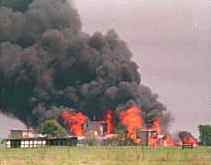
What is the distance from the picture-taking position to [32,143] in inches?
2191

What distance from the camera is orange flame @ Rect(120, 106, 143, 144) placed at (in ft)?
233

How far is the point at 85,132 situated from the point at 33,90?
15.7m

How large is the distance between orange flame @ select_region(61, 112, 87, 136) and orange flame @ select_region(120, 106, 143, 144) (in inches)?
251

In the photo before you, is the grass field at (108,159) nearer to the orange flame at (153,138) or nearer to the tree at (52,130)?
the tree at (52,130)

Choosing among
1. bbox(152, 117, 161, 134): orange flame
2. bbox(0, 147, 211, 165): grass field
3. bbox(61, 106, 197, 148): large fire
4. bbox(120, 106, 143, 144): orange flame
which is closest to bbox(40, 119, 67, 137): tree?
bbox(61, 106, 197, 148): large fire

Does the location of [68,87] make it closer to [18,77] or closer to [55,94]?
[55,94]

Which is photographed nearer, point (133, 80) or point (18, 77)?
point (133, 80)

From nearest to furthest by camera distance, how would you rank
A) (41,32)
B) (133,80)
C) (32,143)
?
(32,143), (133,80), (41,32)

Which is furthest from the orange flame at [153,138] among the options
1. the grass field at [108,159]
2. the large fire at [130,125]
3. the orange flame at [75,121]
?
the grass field at [108,159]

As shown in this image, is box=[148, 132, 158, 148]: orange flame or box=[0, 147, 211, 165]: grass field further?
box=[148, 132, 158, 148]: orange flame

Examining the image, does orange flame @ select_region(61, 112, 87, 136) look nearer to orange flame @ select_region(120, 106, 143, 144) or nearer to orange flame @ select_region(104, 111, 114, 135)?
orange flame @ select_region(104, 111, 114, 135)

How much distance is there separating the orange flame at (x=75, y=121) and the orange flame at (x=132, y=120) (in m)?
6.37

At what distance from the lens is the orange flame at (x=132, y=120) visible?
71.0 metres

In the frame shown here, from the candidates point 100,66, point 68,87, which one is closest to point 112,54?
point 100,66
